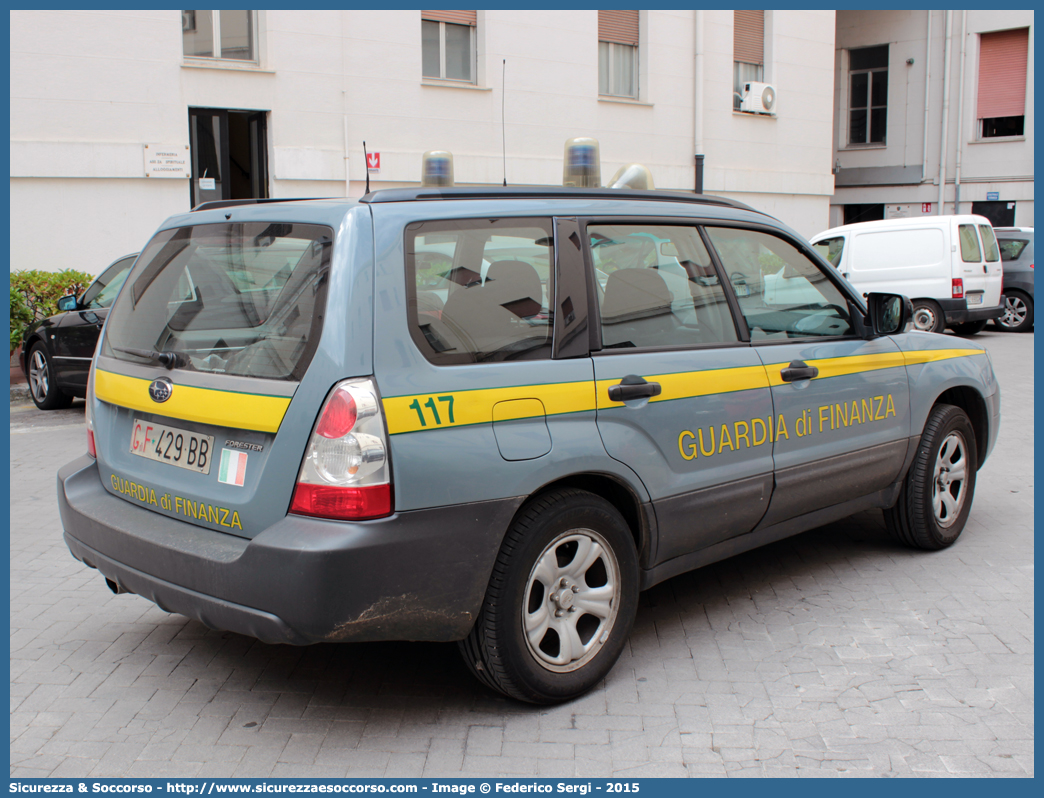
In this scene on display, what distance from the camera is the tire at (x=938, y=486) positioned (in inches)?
190

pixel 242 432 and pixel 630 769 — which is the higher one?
pixel 242 432

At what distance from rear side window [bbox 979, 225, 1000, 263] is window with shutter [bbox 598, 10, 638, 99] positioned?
271 inches

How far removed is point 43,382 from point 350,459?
835 cm

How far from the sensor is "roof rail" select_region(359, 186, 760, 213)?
10.2 ft

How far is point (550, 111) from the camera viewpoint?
1717 centimetres

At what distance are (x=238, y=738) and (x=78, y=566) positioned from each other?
7.17ft

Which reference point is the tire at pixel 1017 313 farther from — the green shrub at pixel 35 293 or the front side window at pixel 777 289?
the green shrub at pixel 35 293

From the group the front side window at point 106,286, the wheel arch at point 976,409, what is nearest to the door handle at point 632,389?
the wheel arch at point 976,409

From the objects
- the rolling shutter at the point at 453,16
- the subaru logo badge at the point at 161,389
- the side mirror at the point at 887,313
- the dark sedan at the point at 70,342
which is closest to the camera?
the subaru logo badge at the point at 161,389

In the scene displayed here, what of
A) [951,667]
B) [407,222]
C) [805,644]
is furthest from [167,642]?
[951,667]

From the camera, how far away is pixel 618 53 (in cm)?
1836

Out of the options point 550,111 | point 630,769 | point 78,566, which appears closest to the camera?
point 630,769

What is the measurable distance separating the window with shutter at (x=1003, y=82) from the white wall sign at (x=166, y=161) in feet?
73.9

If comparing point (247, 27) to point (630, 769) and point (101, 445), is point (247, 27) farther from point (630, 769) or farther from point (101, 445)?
point (630, 769)
